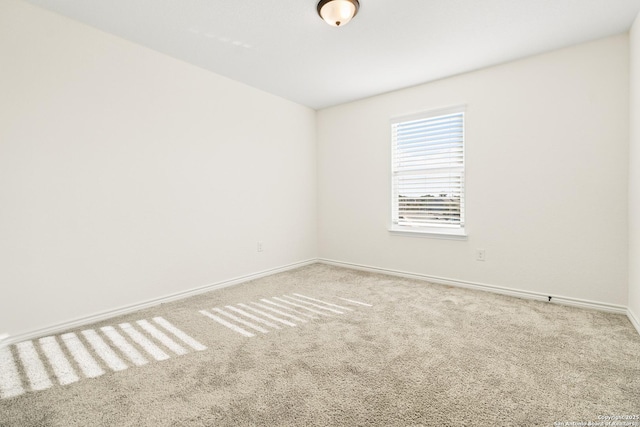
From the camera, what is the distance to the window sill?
11.4 feet

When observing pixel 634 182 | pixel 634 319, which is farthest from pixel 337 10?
pixel 634 319

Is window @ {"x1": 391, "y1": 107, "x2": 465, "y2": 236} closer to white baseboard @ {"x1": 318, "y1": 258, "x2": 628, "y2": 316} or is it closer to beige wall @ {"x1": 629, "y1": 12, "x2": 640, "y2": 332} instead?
white baseboard @ {"x1": 318, "y1": 258, "x2": 628, "y2": 316}

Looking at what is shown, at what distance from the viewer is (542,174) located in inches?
116

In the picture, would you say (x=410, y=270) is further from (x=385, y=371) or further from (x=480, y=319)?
(x=385, y=371)

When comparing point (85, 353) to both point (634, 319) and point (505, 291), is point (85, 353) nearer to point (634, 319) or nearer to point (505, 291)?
point (505, 291)

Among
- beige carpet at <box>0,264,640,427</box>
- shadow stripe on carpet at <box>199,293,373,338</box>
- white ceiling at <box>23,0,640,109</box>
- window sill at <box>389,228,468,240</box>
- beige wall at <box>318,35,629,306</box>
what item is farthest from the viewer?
window sill at <box>389,228,468,240</box>

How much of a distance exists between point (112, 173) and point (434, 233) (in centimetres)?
346

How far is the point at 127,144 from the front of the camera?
8.92ft

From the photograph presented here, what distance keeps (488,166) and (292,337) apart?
2.73 metres

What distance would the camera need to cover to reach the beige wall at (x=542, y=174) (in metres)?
2.66

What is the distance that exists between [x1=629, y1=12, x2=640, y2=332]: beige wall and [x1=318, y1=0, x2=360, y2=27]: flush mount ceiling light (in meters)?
2.25

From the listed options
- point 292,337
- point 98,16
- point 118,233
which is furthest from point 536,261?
point 98,16

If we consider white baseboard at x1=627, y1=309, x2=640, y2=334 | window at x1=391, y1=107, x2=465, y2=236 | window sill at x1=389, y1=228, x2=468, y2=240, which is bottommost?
white baseboard at x1=627, y1=309, x2=640, y2=334

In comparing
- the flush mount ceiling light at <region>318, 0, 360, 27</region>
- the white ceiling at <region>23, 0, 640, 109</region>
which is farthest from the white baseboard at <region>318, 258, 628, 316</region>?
the flush mount ceiling light at <region>318, 0, 360, 27</region>
